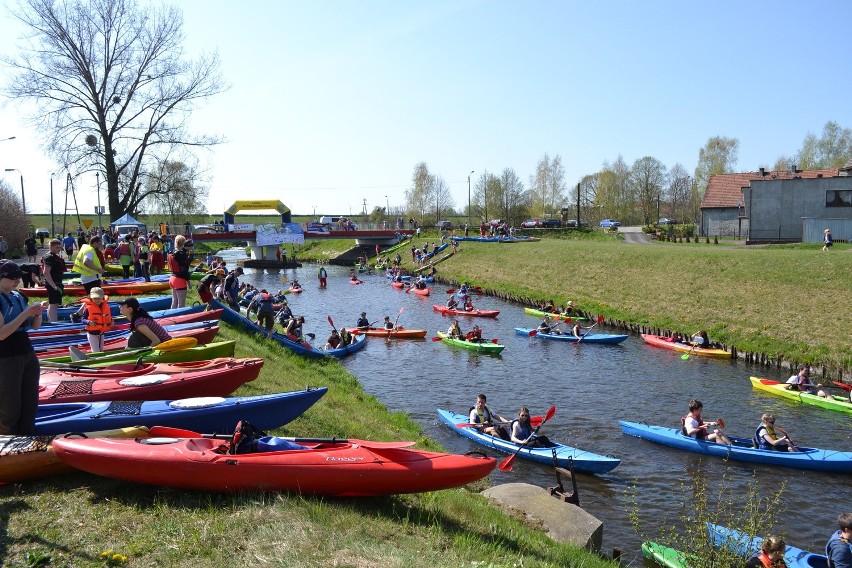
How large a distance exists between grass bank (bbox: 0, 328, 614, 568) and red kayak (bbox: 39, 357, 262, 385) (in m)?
2.72

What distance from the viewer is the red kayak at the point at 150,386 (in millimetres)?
8405

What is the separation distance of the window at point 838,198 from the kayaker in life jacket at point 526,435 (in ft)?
116

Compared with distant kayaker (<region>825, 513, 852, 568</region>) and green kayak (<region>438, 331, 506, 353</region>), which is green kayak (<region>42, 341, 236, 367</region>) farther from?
green kayak (<region>438, 331, 506, 353</region>)

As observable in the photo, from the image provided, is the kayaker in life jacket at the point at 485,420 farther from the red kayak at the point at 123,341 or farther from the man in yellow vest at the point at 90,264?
the man in yellow vest at the point at 90,264

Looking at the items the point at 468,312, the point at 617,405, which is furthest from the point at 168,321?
the point at 468,312

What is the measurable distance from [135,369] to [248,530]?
4739 millimetres

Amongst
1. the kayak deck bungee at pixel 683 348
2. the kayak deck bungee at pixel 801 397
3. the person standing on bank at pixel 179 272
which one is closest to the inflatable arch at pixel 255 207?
the kayak deck bungee at pixel 683 348

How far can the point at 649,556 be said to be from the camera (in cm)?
875

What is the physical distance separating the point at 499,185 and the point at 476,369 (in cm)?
6269

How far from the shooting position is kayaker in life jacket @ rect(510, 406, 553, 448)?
1271cm

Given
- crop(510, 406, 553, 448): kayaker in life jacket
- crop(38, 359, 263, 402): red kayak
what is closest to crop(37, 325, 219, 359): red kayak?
crop(38, 359, 263, 402): red kayak

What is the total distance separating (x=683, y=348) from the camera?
22.0m

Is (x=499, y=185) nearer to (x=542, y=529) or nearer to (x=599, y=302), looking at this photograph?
(x=599, y=302)

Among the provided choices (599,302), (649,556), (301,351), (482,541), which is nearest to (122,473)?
(482,541)
